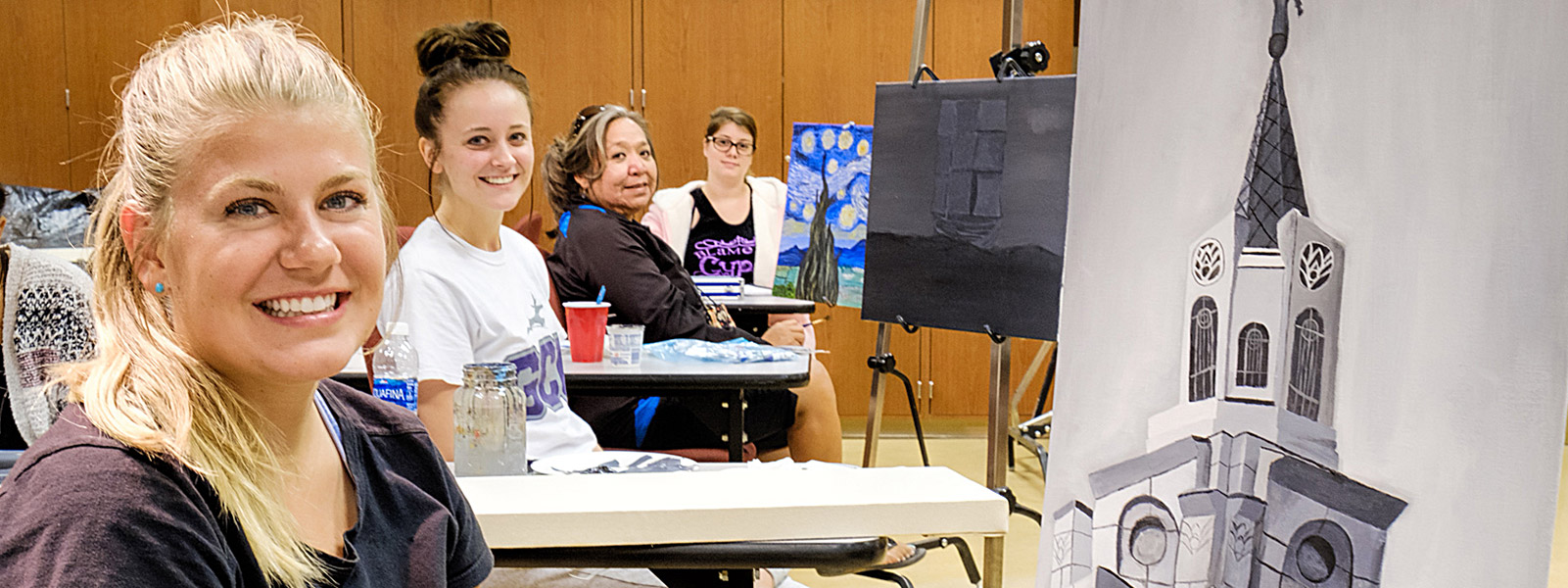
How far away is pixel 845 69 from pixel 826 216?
1.79m

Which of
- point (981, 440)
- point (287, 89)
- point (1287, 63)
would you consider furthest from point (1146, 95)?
point (981, 440)

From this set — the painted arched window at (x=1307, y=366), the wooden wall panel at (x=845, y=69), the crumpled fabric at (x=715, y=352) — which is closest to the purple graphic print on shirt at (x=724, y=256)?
the wooden wall panel at (x=845, y=69)

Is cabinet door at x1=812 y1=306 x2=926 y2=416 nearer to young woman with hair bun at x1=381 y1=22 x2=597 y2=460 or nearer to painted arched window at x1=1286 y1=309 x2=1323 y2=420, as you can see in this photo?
young woman with hair bun at x1=381 y1=22 x2=597 y2=460

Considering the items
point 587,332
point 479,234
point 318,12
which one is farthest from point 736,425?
point 318,12

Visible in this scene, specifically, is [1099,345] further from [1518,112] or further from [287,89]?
[287,89]

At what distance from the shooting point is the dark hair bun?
2.14 m

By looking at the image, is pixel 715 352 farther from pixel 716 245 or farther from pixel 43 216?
pixel 43 216

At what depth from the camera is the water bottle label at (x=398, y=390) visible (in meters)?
1.87

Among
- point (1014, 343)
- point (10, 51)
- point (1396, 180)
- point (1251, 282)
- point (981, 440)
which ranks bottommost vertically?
point (981, 440)

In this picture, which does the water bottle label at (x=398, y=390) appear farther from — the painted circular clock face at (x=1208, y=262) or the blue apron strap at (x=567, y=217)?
the blue apron strap at (x=567, y=217)

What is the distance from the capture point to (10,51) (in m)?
5.50

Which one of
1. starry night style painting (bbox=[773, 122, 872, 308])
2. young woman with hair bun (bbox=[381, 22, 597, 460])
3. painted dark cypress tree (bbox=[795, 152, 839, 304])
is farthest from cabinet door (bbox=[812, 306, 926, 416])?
young woman with hair bun (bbox=[381, 22, 597, 460])

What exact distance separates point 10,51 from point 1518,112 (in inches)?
250

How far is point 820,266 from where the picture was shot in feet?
13.9
